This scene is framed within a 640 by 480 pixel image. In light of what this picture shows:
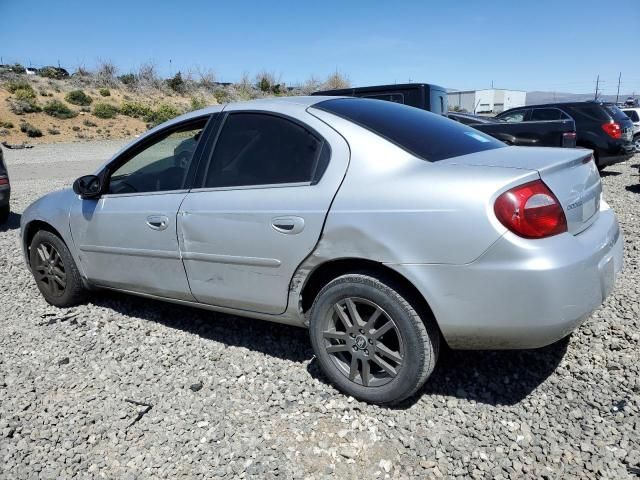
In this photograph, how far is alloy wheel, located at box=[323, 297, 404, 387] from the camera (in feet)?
8.18

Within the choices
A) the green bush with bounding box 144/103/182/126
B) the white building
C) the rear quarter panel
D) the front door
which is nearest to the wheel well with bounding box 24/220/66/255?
the front door

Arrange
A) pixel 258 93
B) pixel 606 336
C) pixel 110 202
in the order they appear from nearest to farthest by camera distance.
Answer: pixel 606 336
pixel 110 202
pixel 258 93

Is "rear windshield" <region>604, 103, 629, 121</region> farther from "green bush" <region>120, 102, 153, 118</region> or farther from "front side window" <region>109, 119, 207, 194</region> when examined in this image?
"green bush" <region>120, 102, 153, 118</region>

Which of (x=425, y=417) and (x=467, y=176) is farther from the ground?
(x=467, y=176)

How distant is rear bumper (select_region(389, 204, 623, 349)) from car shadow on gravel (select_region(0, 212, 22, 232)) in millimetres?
7290

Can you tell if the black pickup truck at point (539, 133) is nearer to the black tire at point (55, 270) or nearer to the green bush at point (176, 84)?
the black tire at point (55, 270)

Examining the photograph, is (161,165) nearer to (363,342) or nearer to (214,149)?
(214,149)

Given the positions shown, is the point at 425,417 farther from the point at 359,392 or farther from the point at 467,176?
the point at 467,176

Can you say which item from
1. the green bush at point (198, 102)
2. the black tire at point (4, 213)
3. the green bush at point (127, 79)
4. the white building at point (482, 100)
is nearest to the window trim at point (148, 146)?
the black tire at point (4, 213)

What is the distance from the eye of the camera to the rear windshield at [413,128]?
2.60 m

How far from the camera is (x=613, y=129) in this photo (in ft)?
32.1

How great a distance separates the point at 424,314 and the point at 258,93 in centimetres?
5105

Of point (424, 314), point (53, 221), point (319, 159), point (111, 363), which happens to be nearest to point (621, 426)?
point (424, 314)

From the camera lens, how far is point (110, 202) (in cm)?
349
